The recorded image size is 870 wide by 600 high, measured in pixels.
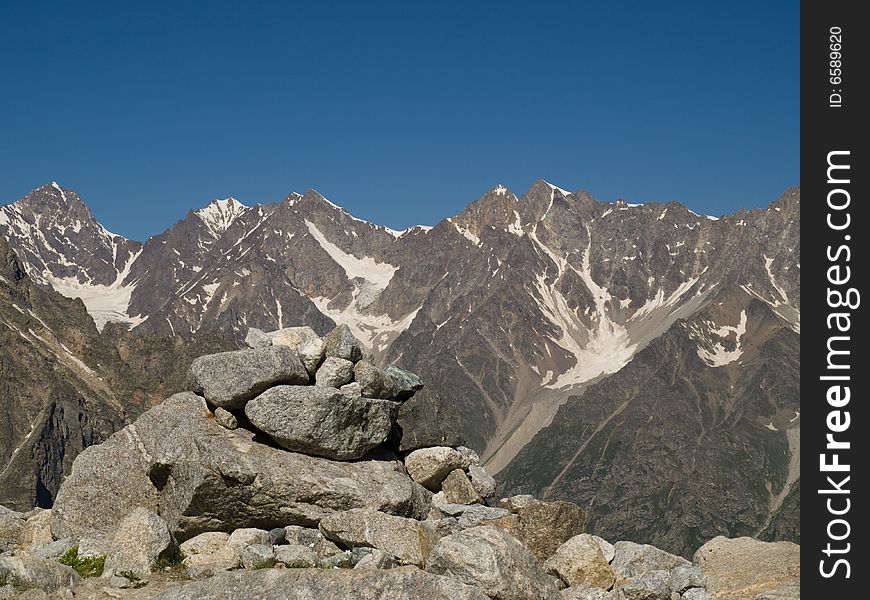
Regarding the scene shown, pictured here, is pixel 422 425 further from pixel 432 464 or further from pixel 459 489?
pixel 459 489

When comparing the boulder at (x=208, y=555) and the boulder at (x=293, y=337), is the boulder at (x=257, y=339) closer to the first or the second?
the boulder at (x=293, y=337)

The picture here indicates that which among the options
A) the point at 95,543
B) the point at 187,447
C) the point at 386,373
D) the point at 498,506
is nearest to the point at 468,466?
the point at 498,506

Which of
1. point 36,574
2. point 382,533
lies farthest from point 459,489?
point 36,574

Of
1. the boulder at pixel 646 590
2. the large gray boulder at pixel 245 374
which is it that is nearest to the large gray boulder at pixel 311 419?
the large gray boulder at pixel 245 374

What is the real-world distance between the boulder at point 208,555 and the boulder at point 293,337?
238 inches

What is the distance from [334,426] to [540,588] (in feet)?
26.9

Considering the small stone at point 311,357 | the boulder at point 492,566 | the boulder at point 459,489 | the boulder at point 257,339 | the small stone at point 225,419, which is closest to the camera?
the boulder at point 492,566

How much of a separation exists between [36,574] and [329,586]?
21.0 ft

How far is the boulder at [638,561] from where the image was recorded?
70.1 feet

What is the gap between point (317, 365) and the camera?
2569 centimetres

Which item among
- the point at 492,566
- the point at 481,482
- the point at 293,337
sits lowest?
the point at 492,566

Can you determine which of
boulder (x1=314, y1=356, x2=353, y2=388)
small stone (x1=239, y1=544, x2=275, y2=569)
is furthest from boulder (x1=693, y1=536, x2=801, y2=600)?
boulder (x1=314, y1=356, x2=353, y2=388)

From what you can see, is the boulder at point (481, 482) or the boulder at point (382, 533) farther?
the boulder at point (481, 482)

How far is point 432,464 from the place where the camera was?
27109 mm
